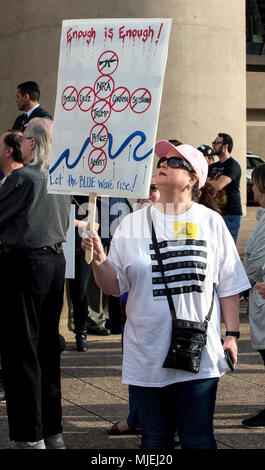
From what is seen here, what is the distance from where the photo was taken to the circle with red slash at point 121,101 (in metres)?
3.73

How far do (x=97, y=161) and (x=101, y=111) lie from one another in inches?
10.1

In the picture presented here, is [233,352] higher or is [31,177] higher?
[31,177]

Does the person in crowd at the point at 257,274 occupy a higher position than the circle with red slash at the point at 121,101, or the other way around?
the circle with red slash at the point at 121,101

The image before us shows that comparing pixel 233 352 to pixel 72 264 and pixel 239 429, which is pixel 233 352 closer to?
pixel 239 429

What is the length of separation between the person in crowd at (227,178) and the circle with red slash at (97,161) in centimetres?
538

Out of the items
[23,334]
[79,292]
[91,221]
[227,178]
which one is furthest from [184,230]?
[227,178]

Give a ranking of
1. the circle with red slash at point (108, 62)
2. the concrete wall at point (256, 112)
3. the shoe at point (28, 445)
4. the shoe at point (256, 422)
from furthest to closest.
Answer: the concrete wall at point (256, 112)
the shoe at point (256, 422)
the shoe at point (28, 445)
the circle with red slash at point (108, 62)

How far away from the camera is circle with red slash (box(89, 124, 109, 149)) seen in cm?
379

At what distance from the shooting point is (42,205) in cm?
451

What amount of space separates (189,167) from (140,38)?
26.8 inches

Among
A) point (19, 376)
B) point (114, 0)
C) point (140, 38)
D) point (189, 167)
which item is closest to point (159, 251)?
point (189, 167)

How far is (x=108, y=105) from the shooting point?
379cm

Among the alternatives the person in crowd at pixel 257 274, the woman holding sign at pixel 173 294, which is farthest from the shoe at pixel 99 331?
the woman holding sign at pixel 173 294

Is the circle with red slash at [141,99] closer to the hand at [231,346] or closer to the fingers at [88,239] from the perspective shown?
the fingers at [88,239]
